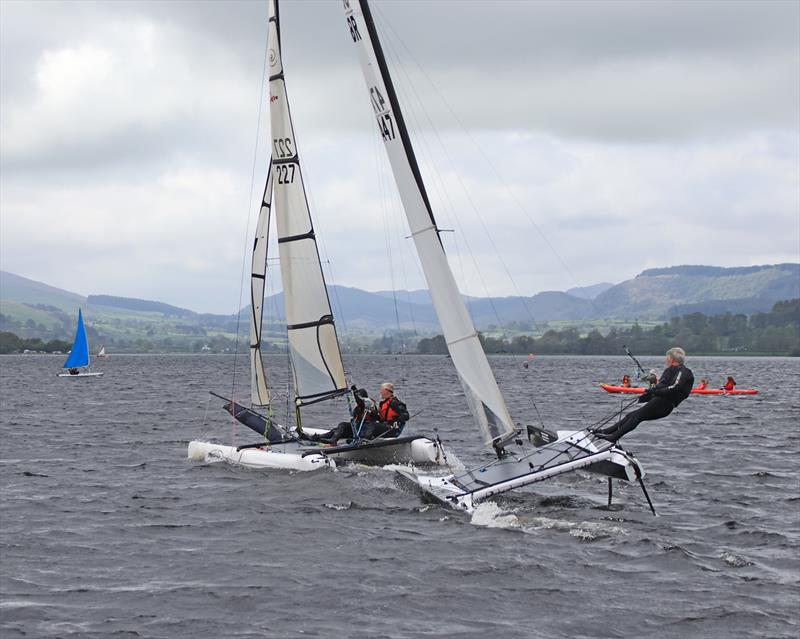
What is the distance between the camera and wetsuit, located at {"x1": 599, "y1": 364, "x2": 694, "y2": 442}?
1319 centimetres

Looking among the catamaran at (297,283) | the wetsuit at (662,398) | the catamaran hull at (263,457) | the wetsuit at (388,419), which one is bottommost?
the catamaran hull at (263,457)

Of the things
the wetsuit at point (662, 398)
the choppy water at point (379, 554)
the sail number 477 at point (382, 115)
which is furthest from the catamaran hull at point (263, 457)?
the sail number 477 at point (382, 115)

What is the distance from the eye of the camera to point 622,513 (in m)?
14.0

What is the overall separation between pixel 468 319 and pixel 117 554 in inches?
240

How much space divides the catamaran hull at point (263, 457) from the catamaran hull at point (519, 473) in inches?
138

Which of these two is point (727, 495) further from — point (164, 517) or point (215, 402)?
point (215, 402)

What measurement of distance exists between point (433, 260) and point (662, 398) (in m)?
4.04

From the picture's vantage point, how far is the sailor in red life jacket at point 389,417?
58.7 feet

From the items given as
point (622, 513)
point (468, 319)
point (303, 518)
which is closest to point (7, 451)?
point (303, 518)

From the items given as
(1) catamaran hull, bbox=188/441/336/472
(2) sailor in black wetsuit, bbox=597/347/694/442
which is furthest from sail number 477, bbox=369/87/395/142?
(1) catamaran hull, bbox=188/441/336/472

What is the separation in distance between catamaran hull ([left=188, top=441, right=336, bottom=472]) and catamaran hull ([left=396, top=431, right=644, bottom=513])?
349cm

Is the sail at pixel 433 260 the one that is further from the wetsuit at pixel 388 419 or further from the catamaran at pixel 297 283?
the catamaran at pixel 297 283

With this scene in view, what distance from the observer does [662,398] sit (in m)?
13.4

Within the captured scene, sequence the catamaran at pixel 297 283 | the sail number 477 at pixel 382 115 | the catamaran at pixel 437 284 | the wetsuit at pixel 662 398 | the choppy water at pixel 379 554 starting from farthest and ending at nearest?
the catamaran at pixel 297 283, the sail number 477 at pixel 382 115, the catamaran at pixel 437 284, the wetsuit at pixel 662 398, the choppy water at pixel 379 554
